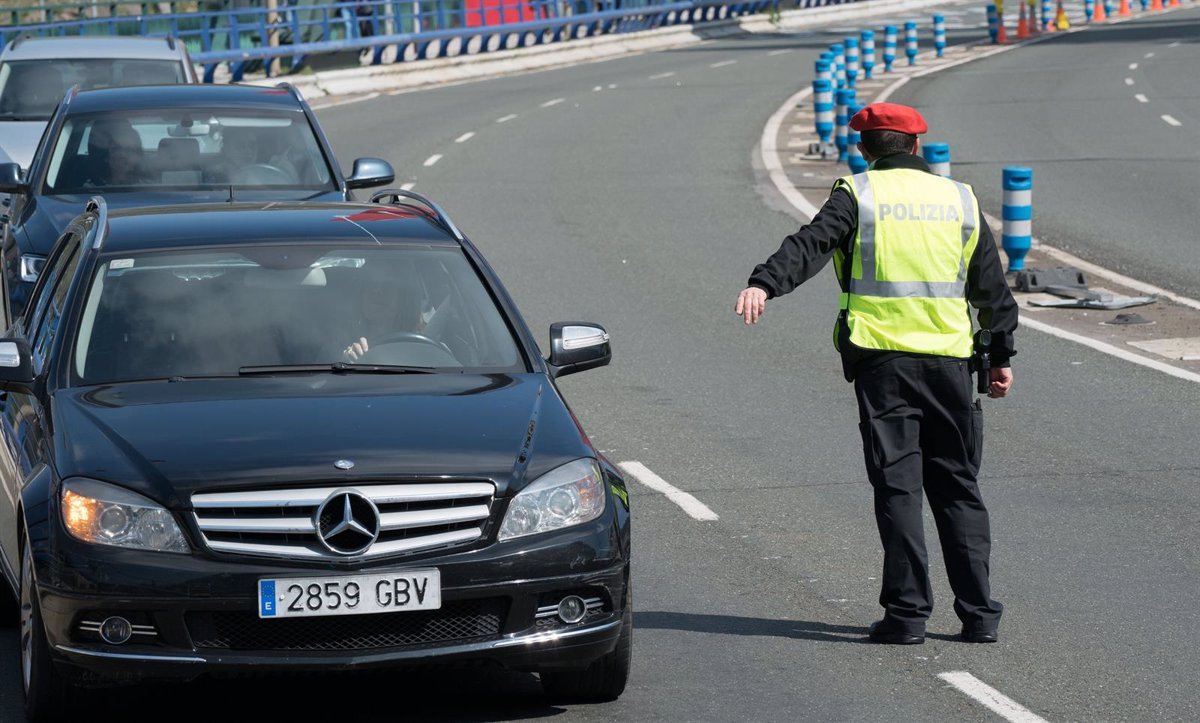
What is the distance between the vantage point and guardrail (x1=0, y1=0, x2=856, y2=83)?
1545 inches

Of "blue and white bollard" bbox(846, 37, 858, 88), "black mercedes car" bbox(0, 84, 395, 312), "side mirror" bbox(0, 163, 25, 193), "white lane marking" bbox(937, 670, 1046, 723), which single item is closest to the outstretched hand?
"white lane marking" bbox(937, 670, 1046, 723)

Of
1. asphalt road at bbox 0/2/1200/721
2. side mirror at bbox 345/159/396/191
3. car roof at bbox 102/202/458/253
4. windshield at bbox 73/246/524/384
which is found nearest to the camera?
asphalt road at bbox 0/2/1200/721

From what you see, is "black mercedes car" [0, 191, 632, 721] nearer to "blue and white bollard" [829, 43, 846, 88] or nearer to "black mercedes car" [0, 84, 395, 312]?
"black mercedes car" [0, 84, 395, 312]

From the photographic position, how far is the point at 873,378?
6.76 meters

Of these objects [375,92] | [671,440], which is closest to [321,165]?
[671,440]

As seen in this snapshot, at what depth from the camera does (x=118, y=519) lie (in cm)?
550

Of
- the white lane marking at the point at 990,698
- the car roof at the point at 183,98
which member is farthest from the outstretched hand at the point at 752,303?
Result: the car roof at the point at 183,98

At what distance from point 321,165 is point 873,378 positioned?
19.8 ft

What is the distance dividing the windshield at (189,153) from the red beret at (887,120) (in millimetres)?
5560

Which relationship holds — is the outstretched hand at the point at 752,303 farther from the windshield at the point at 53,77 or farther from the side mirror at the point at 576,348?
the windshield at the point at 53,77

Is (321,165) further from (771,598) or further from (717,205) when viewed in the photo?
(717,205)

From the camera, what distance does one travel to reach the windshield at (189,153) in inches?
472

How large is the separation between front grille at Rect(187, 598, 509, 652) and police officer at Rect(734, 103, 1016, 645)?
1.63m

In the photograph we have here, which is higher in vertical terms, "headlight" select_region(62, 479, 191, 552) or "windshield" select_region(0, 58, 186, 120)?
"headlight" select_region(62, 479, 191, 552)
